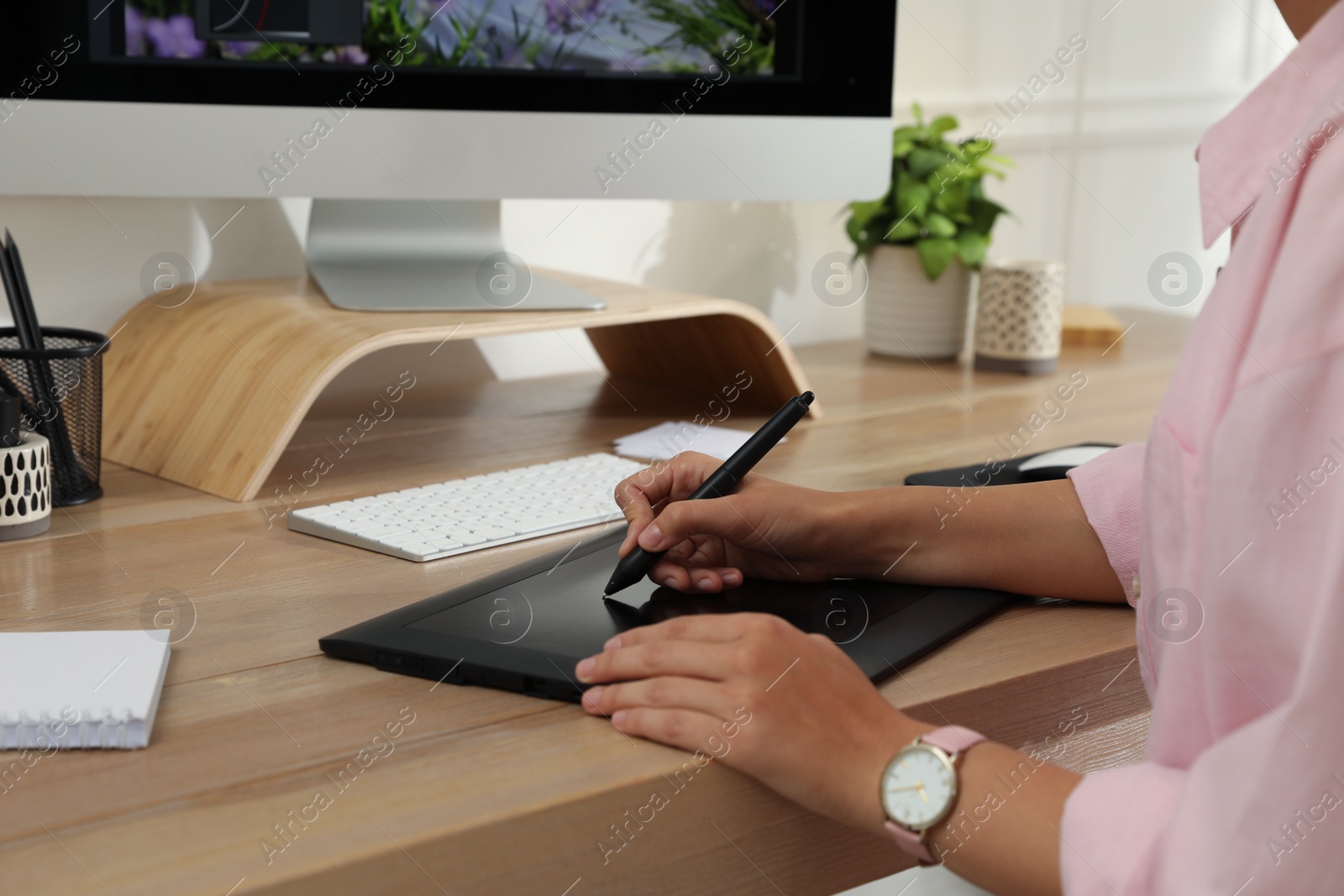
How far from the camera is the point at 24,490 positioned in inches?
31.9

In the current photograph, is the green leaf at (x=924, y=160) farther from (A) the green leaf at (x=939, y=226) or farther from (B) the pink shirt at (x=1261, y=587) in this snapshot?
(B) the pink shirt at (x=1261, y=587)

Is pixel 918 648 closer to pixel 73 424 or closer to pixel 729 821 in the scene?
pixel 729 821

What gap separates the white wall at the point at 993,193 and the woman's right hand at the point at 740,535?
0.69 meters

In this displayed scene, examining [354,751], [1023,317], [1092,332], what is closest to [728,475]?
[354,751]

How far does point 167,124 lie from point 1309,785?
884 mm

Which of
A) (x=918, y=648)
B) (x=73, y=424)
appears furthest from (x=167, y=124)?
(x=918, y=648)

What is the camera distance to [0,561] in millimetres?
766

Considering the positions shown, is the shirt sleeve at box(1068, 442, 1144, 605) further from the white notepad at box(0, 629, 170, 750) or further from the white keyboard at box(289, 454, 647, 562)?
the white notepad at box(0, 629, 170, 750)

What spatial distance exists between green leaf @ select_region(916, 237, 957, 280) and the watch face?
103 cm

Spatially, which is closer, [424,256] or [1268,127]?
[1268,127]

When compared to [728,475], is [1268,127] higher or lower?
higher

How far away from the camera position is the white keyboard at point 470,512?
0.80m

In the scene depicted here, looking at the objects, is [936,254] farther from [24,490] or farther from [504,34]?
[24,490]

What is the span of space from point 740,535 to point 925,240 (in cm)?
87
